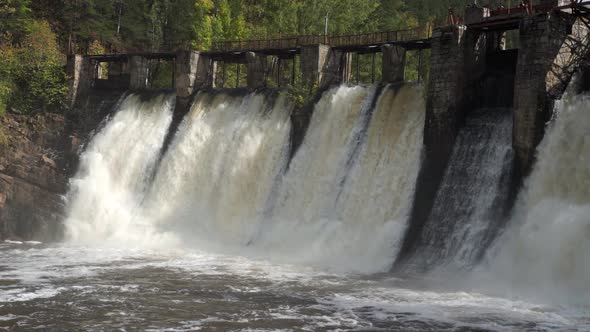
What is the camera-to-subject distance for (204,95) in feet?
121

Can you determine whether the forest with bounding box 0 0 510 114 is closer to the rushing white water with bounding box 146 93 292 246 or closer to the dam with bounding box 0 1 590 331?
the dam with bounding box 0 1 590 331

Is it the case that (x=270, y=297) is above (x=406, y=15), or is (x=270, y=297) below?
below

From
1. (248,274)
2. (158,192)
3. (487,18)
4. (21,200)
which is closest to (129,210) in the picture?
(158,192)

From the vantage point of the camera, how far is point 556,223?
20812 mm

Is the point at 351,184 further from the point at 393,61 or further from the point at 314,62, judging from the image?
the point at 314,62

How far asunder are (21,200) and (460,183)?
20502 millimetres

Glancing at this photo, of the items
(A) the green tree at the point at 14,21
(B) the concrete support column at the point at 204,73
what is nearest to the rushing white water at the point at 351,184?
(B) the concrete support column at the point at 204,73

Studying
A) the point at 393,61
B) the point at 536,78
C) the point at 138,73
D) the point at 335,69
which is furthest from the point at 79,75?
the point at 536,78

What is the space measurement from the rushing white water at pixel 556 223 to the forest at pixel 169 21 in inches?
1332

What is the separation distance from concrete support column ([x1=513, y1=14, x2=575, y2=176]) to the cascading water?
2.43 ft

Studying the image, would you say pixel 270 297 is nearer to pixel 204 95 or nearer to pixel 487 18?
pixel 487 18

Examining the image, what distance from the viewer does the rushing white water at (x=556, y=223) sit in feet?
65.3

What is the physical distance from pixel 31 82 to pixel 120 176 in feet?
29.9

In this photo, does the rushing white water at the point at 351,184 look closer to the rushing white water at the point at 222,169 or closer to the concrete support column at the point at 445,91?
the concrete support column at the point at 445,91
